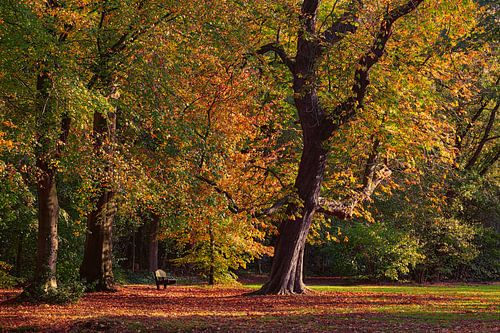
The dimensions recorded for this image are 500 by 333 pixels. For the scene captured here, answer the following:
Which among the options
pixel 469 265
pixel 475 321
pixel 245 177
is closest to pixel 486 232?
pixel 469 265

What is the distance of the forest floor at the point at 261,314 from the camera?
10.9m

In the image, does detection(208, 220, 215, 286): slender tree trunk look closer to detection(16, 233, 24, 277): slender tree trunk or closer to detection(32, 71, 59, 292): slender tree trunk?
detection(16, 233, 24, 277): slender tree trunk

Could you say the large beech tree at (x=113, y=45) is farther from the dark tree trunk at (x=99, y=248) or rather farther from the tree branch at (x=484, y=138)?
the tree branch at (x=484, y=138)

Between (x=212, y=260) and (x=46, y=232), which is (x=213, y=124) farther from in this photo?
(x=212, y=260)

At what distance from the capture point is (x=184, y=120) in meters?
15.5

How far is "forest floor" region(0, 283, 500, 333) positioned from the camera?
10.9 meters

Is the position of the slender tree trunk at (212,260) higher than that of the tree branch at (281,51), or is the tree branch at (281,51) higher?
the tree branch at (281,51)

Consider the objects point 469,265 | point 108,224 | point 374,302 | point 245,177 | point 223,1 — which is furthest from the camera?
point 469,265

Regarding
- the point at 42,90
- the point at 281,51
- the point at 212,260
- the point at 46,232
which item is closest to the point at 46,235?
the point at 46,232

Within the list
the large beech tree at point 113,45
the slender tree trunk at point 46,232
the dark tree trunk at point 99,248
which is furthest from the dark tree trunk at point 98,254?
the large beech tree at point 113,45

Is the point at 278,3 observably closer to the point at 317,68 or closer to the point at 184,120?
the point at 317,68

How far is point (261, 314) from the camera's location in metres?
13.2

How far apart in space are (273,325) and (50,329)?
4109 millimetres

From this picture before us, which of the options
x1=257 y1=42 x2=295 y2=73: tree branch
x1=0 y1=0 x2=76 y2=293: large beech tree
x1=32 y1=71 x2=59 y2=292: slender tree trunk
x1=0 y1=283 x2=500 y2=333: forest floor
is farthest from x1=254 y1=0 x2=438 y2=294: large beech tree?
x1=0 y1=0 x2=76 y2=293: large beech tree
